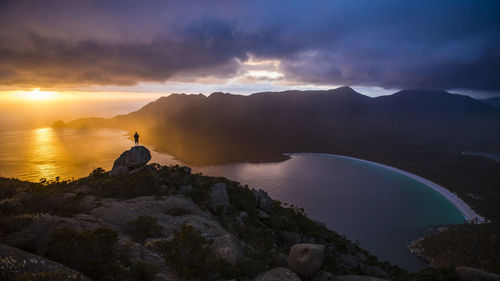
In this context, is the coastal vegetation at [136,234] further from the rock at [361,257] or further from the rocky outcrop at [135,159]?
the rocky outcrop at [135,159]

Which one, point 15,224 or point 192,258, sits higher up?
point 15,224

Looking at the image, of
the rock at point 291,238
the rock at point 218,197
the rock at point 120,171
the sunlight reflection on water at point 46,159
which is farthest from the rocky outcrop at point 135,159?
the sunlight reflection on water at point 46,159

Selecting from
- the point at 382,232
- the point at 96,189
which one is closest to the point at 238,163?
the point at 382,232

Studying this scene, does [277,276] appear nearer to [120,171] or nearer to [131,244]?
[131,244]

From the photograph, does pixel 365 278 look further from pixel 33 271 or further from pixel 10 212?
pixel 10 212

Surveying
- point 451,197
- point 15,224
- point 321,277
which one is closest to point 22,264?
point 15,224

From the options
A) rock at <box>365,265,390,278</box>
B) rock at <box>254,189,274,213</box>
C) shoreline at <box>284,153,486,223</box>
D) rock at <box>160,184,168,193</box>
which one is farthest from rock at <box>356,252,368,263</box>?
shoreline at <box>284,153,486,223</box>
